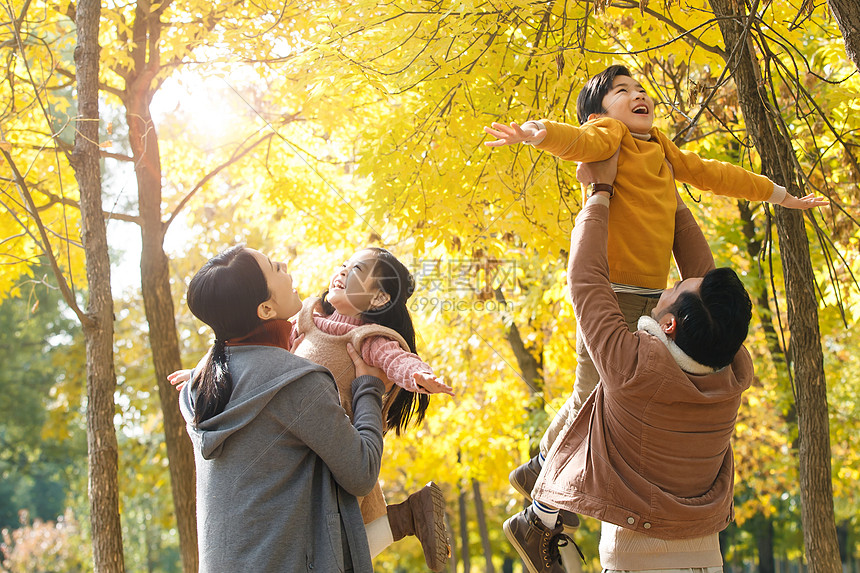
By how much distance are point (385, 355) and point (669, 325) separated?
0.75 meters

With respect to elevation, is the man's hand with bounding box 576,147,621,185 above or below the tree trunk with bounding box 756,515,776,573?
above

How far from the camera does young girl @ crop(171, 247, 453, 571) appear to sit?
6.63 feet

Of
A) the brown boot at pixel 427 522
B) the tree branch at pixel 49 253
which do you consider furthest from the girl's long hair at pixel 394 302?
the tree branch at pixel 49 253

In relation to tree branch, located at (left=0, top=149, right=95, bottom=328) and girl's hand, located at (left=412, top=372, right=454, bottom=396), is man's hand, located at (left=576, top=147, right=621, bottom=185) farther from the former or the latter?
tree branch, located at (left=0, top=149, right=95, bottom=328)

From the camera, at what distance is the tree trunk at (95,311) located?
3049mm

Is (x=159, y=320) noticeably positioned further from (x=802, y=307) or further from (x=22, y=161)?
(x=802, y=307)

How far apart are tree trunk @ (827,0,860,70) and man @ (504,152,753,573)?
0.92m

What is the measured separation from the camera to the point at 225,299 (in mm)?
1852

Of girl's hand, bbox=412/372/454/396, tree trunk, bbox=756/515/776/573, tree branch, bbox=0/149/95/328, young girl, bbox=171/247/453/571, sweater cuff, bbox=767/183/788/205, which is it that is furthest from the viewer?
tree trunk, bbox=756/515/776/573

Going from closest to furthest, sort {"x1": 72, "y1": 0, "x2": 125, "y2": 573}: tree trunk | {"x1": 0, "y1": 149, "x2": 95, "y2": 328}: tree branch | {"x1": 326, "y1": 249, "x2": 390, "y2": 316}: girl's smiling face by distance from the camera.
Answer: {"x1": 326, "y1": 249, "x2": 390, "y2": 316}: girl's smiling face → {"x1": 0, "y1": 149, "x2": 95, "y2": 328}: tree branch → {"x1": 72, "y1": 0, "x2": 125, "y2": 573}: tree trunk

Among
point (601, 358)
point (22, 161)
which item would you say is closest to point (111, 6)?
point (22, 161)

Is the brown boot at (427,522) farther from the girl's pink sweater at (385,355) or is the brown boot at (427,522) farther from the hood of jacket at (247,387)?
the hood of jacket at (247,387)

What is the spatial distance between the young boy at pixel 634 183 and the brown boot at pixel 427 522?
0.35 meters

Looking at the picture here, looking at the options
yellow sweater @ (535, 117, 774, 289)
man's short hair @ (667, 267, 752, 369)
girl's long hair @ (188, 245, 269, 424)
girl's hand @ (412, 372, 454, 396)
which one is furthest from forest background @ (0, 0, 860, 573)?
girl's long hair @ (188, 245, 269, 424)
